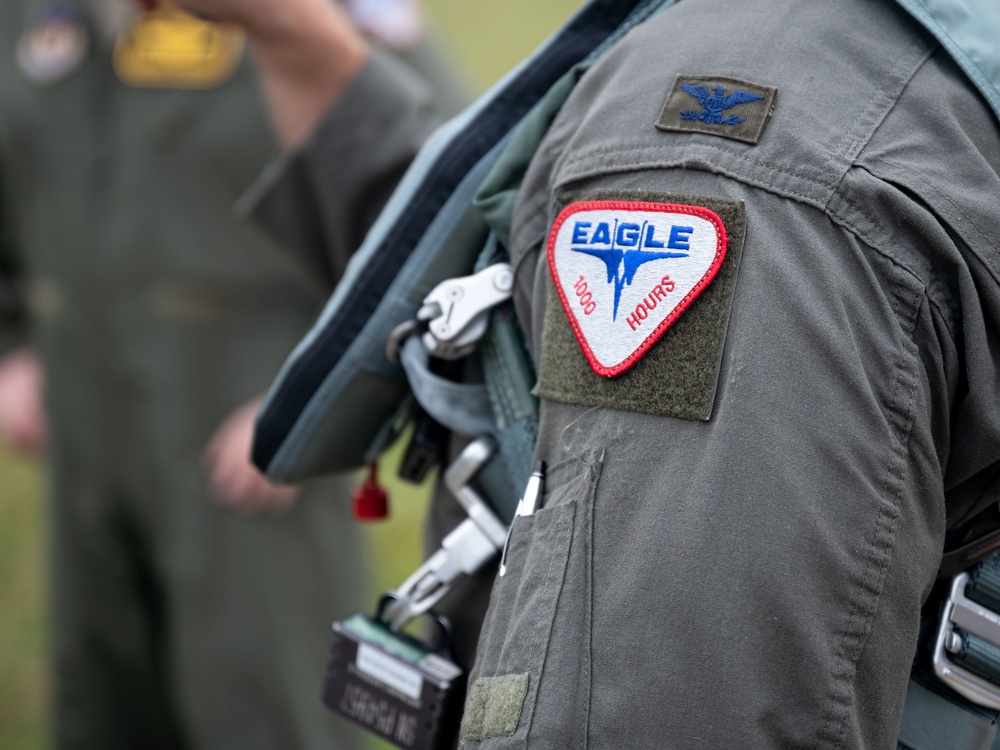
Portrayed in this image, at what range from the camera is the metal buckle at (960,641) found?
74 cm

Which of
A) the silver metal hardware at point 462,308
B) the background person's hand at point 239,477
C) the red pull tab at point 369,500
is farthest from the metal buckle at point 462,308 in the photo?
the background person's hand at point 239,477

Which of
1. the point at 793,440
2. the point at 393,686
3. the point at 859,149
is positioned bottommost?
the point at 393,686

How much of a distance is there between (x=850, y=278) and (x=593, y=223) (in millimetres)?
161

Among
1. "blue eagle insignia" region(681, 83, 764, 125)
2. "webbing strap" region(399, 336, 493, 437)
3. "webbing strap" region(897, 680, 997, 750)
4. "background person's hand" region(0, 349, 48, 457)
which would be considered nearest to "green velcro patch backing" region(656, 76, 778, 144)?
"blue eagle insignia" region(681, 83, 764, 125)

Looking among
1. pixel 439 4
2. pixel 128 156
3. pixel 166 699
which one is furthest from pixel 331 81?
pixel 439 4

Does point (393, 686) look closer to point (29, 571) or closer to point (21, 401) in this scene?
point (21, 401)

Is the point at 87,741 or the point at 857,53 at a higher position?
the point at 857,53

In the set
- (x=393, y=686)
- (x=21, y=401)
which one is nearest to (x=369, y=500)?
(x=393, y=686)

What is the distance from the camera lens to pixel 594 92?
0.78m

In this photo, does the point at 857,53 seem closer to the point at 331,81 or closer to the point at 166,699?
the point at 331,81

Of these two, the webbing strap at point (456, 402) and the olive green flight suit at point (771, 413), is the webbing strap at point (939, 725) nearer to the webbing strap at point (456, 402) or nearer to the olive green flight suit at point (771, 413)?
the olive green flight suit at point (771, 413)

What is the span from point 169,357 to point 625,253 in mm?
1538

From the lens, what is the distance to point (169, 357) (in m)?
2.05

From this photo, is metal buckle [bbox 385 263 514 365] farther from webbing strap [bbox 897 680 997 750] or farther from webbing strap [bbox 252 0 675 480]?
webbing strap [bbox 897 680 997 750]
